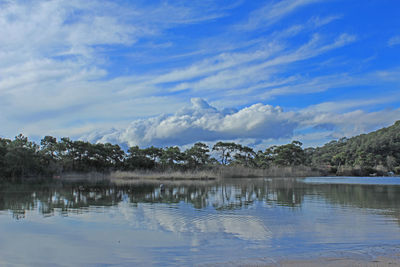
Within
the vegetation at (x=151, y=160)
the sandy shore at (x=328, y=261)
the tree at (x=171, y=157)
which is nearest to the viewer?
the sandy shore at (x=328, y=261)

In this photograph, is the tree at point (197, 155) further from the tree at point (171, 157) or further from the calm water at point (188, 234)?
the calm water at point (188, 234)

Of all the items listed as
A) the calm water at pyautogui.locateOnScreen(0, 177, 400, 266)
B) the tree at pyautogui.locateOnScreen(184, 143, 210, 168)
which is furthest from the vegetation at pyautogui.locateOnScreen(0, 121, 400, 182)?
the calm water at pyautogui.locateOnScreen(0, 177, 400, 266)

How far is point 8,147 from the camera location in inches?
1468

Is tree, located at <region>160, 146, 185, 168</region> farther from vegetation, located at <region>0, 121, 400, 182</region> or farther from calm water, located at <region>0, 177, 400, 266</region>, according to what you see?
calm water, located at <region>0, 177, 400, 266</region>

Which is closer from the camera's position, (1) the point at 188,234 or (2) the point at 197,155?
(1) the point at 188,234

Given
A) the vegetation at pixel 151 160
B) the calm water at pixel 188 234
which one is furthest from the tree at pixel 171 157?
the calm water at pixel 188 234

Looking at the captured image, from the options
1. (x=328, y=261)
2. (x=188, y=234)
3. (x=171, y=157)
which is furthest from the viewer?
(x=171, y=157)

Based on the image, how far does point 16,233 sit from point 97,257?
3182mm

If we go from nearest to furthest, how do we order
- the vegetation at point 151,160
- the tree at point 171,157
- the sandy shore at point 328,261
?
the sandy shore at point 328,261, the vegetation at point 151,160, the tree at point 171,157

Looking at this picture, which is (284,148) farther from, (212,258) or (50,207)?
(212,258)

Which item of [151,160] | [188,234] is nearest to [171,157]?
[151,160]

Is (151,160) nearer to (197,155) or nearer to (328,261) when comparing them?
(197,155)

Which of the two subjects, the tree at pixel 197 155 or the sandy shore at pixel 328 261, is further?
the tree at pixel 197 155

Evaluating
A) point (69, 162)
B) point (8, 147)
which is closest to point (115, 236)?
point (8, 147)
